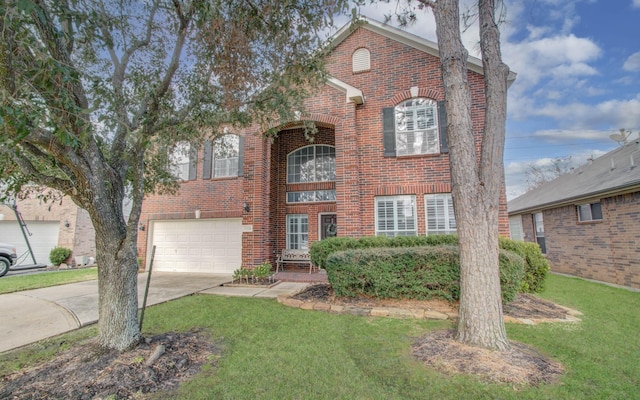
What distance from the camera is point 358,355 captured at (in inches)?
143

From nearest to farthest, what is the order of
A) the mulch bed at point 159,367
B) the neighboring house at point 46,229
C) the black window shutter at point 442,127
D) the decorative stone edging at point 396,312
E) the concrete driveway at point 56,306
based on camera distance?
the mulch bed at point 159,367 → the concrete driveway at point 56,306 → the decorative stone edging at point 396,312 → the black window shutter at point 442,127 → the neighboring house at point 46,229

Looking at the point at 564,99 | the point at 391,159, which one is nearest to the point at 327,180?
the point at 391,159

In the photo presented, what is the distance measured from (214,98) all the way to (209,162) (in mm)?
6859

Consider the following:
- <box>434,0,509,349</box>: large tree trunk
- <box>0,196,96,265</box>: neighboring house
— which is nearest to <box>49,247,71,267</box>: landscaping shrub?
<box>0,196,96,265</box>: neighboring house

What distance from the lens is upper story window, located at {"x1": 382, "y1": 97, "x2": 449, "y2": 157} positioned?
8.91 meters

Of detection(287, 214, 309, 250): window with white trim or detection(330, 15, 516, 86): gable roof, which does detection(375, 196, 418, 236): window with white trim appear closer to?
detection(287, 214, 309, 250): window with white trim

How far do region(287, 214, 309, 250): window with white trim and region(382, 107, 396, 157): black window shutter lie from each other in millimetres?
3916

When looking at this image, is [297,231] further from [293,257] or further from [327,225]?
[327,225]

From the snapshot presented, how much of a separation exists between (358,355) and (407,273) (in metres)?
2.39

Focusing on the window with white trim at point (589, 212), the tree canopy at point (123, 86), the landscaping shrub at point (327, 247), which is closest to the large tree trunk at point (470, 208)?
the tree canopy at point (123, 86)

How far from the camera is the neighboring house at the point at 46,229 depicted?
44.5 ft

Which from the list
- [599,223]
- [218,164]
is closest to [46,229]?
[218,164]

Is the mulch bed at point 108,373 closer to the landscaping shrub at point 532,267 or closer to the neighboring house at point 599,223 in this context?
the landscaping shrub at point 532,267

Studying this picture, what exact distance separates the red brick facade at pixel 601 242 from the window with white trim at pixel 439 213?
193 inches
